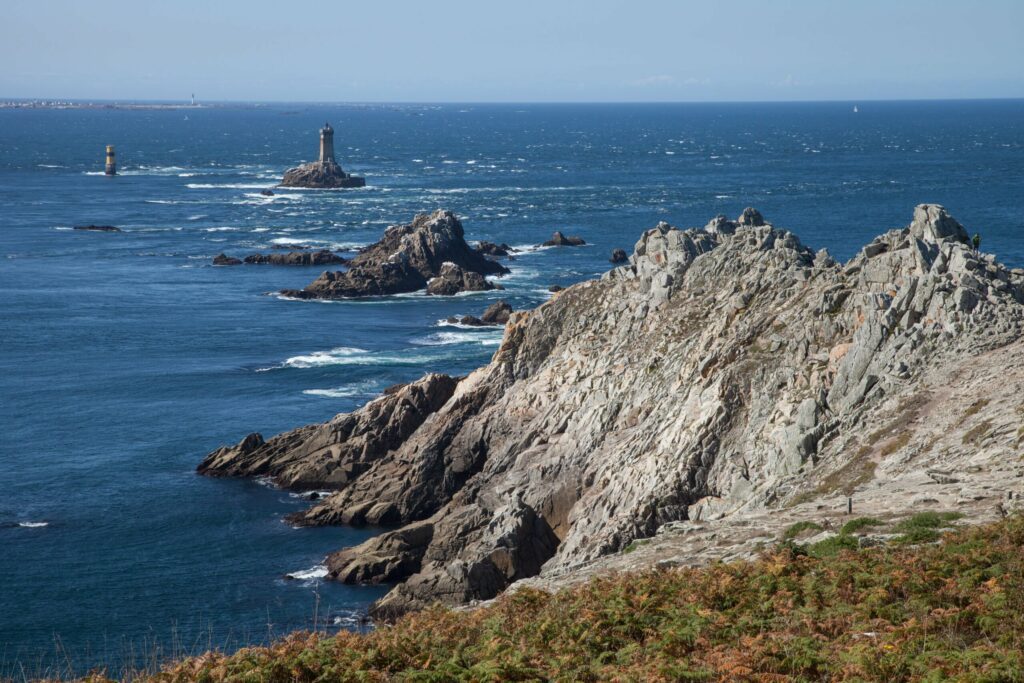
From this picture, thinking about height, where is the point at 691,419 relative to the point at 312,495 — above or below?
above

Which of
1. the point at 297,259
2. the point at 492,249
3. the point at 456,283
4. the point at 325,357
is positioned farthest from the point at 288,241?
the point at 325,357

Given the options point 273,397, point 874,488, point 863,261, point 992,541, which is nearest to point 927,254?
point 863,261

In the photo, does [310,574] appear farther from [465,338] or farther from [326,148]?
[326,148]

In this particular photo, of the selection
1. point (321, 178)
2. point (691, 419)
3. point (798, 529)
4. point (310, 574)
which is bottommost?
point (310, 574)

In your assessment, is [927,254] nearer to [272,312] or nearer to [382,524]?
[382,524]

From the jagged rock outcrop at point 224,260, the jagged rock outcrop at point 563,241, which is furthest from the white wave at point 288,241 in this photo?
the jagged rock outcrop at point 563,241

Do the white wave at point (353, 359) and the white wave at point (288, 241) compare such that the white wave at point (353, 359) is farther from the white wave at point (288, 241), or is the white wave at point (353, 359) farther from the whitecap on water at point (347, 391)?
the white wave at point (288, 241)

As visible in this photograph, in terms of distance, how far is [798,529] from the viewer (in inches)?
1023

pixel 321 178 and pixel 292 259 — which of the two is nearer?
pixel 292 259

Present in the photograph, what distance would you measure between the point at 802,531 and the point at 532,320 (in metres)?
28.2

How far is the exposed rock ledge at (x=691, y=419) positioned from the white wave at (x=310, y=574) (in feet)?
3.19

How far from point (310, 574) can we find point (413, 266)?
68.7 metres

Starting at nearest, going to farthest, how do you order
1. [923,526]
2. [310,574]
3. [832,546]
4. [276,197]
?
[832,546]
[923,526]
[310,574]
[276,197]

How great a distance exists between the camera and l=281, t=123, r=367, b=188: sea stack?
630 ft
